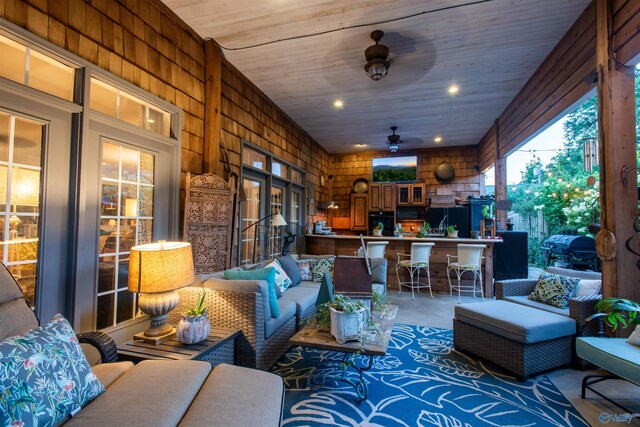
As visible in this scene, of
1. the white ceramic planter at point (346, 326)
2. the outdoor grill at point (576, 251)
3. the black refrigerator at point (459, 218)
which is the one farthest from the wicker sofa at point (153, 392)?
the black refrigerator at point (459, 218)

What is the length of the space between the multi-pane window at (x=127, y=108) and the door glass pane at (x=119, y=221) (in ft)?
0.87

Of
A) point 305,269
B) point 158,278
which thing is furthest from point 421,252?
point 158,278

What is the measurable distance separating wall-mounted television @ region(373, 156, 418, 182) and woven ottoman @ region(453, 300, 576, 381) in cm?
573

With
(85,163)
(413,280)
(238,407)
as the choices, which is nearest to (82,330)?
(85,163)

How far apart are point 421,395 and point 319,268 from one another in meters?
2.30

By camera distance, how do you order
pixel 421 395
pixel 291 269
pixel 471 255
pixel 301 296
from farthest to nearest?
pixel 471 255 → pixel 291 269 → pixel 301 296 → pixel 421 395

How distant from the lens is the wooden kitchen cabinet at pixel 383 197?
8062mm

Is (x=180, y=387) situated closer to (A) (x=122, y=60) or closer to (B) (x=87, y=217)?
(B) (x=87, y=217)

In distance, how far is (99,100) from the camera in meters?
2.30

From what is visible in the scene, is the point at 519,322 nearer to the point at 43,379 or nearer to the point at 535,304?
the point at 535,304

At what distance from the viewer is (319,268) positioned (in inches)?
168

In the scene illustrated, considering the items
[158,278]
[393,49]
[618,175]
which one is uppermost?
[393,49]

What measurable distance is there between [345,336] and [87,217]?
2079 mm

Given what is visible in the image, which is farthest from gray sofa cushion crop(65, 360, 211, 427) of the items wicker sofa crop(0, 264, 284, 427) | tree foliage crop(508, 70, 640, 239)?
tree foliage crop(508, 70, 640, 239)
